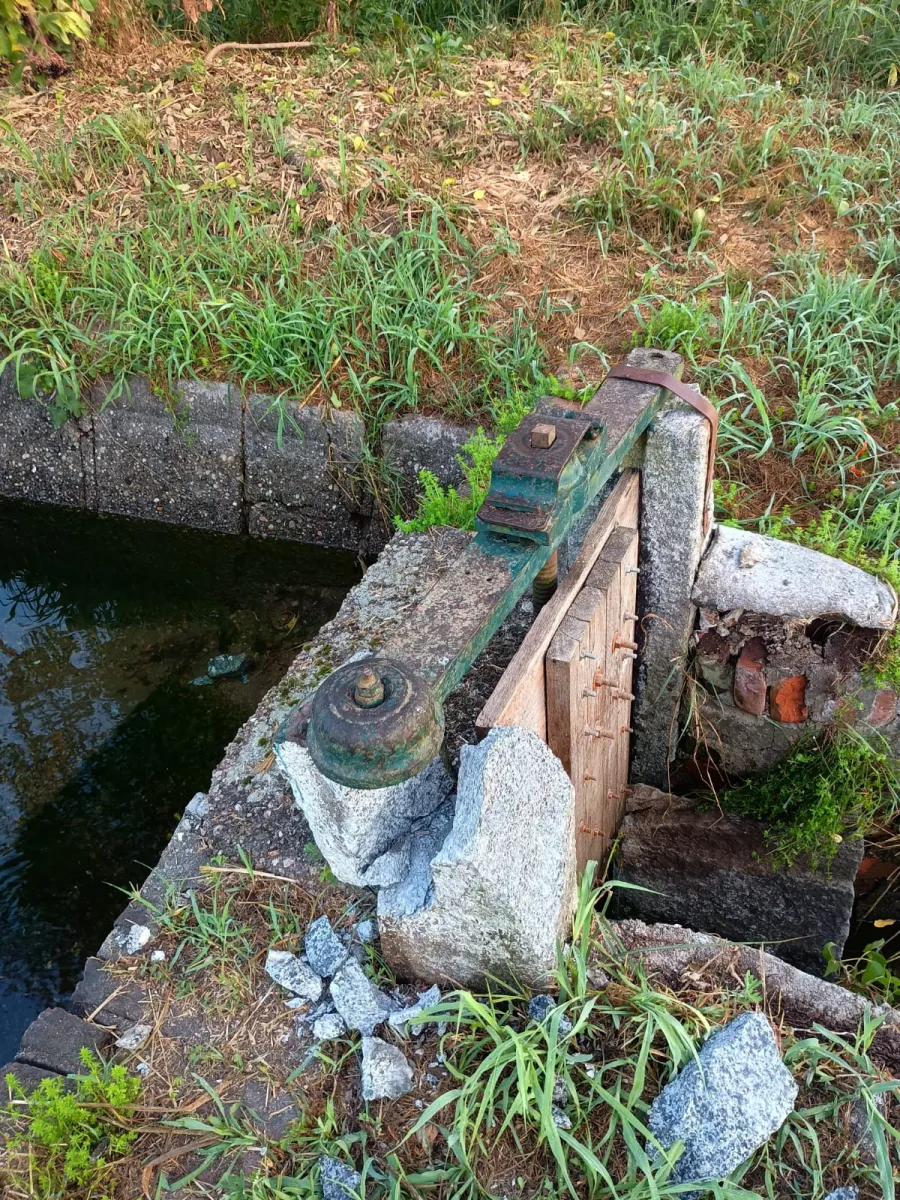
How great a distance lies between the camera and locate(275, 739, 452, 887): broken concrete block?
1731mm

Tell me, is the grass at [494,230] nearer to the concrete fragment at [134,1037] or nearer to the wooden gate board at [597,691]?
the wooden gate board at [597,691]

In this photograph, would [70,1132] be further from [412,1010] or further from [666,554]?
[666,554]

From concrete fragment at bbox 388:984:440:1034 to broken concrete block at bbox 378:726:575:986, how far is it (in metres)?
0.03

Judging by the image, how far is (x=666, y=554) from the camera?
268cm

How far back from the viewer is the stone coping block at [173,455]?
3.94m

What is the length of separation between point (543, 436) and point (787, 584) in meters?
1.13

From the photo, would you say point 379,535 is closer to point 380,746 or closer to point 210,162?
point 210,162

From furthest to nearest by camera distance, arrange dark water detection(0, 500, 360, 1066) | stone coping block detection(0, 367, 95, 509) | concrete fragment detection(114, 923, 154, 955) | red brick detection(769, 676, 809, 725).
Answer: stone coping block detection(0, 367, 95, 509), dark water detection(0, 500, 360, 1066), red brick detection(769, 676, 809, 725), concrete fragment detection(114, 923, 154, 955)

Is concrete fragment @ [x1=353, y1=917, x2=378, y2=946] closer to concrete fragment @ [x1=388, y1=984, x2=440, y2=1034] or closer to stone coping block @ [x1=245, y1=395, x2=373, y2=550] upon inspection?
concrete fragment @ [x1=388, y1=984, x2=440, y2=1034]

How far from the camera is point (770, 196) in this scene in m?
4.10

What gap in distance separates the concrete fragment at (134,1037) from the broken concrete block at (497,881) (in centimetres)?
50

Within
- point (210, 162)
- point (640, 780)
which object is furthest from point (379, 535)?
point (210, 162)

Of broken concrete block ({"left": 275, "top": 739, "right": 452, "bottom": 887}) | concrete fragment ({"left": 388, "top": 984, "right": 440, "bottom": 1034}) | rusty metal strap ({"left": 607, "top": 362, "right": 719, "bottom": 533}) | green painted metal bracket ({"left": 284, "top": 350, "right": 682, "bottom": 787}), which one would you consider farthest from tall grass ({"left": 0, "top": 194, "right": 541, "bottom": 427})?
concrete fragment ({"left": 388, "top": 984, "right": 440, "bottom": 1034})

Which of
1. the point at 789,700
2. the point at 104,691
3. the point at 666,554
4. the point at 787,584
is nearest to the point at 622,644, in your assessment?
the point at 666,554
